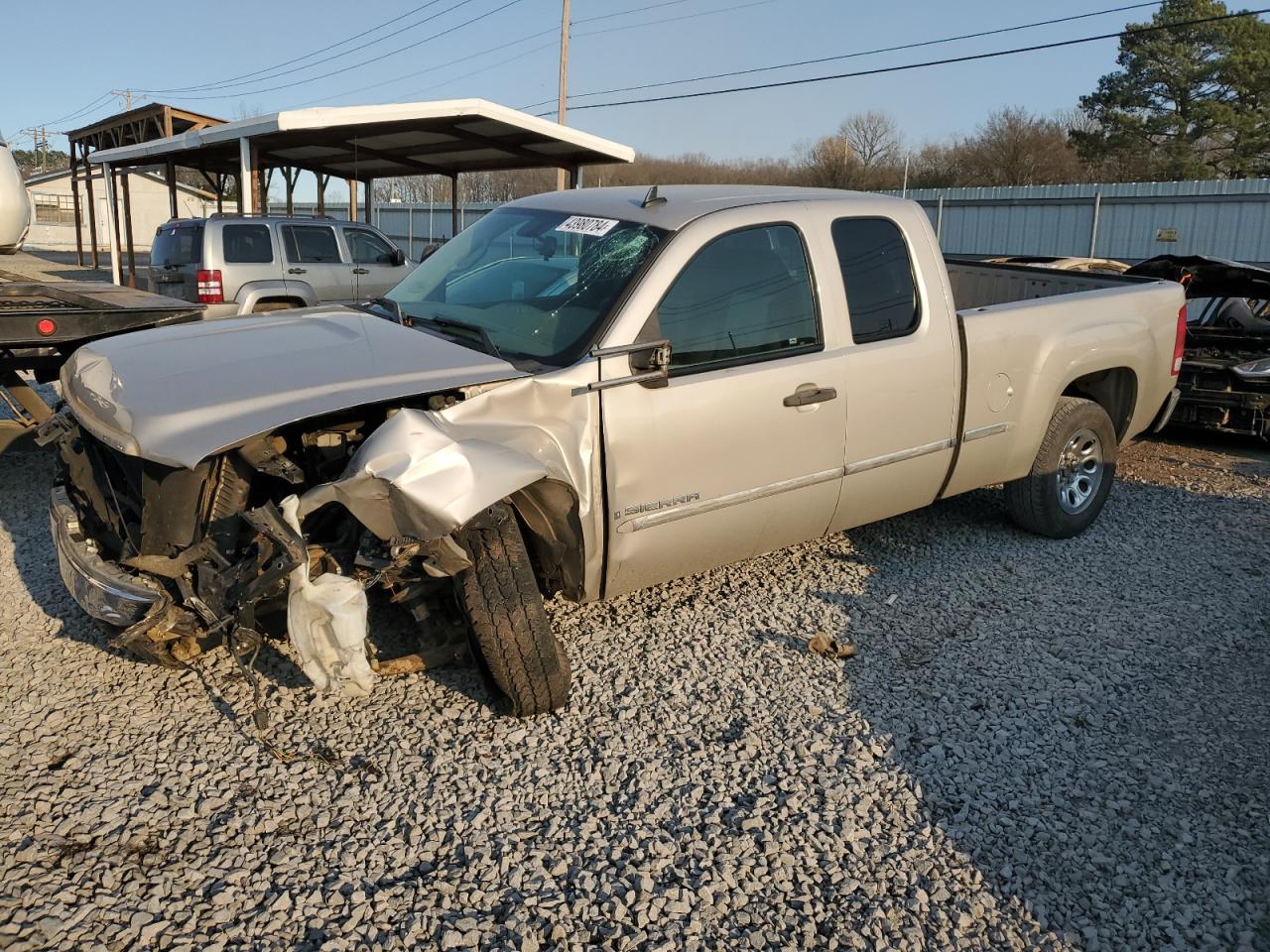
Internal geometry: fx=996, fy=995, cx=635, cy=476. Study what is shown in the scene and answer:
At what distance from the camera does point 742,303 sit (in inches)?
169

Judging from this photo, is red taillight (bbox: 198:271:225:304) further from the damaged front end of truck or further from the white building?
the white building

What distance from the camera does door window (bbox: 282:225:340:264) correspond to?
523 inches

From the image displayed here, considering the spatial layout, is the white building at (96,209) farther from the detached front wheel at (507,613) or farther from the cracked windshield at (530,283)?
the detached front wheel at (507,613)

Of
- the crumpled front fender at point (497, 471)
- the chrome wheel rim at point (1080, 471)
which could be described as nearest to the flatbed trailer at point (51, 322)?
the crumpled front fender at point (497, 471)

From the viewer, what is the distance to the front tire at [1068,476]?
5793mm

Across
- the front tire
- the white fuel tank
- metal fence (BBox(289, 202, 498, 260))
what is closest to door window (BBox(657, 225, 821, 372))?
the front tire

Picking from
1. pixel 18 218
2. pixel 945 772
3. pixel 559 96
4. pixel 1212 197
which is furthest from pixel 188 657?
pixel 559 96

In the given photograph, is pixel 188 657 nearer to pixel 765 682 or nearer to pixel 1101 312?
pixel 765 682

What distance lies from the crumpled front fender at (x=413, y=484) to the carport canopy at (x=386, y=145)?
12.2 meters

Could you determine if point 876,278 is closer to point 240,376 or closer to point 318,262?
point 240,376

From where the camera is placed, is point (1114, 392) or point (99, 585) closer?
point (99, 585)

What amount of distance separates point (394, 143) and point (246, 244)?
591 cm

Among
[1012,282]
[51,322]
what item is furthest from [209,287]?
[1012,282]

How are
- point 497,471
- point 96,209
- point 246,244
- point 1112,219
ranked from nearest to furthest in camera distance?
point 497,471 → point 246,244 → point 1112,219 → point 96,209
